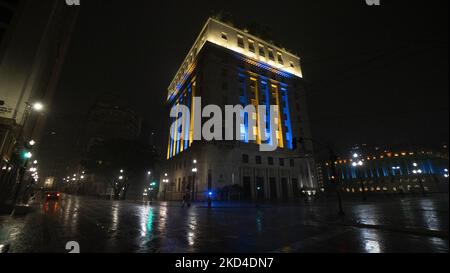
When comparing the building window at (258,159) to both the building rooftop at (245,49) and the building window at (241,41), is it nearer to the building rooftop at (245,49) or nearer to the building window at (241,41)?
the building rooftop at (245,49)

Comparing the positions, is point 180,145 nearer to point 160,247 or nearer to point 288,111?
point 288,111

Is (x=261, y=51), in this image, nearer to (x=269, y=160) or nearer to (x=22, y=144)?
(x=269, y=160)

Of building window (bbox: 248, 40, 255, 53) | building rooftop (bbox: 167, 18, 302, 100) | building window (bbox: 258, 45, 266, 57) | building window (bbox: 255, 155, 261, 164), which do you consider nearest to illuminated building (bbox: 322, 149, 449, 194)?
building rooftop (bbox: 167, 18, 302, 100)

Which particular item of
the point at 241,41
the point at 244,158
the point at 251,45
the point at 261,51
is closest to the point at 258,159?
the point at 244,158

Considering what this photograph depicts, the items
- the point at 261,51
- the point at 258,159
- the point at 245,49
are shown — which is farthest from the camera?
the point at 261,51

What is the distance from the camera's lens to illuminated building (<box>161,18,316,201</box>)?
39688mm

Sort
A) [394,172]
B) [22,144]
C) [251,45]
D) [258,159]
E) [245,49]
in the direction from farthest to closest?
1. [394,172]
2. [251,45]
3. [245,49]
4. [258,159]
5. [22,144]

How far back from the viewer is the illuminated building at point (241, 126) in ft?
130

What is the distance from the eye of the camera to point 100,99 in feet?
346

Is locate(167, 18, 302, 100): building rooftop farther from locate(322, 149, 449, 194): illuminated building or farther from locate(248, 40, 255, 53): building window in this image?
locate(322, 149, 449, 194): illuminated building

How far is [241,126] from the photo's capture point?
42.8 m

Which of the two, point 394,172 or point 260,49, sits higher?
point 260,49

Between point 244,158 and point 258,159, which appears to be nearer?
point 244,158
